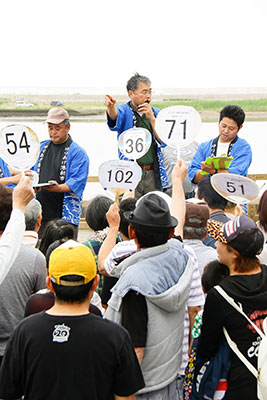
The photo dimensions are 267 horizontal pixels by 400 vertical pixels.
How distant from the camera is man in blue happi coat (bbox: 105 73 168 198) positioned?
4133mm

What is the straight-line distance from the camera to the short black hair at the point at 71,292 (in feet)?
4.86

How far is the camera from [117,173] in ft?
9.62

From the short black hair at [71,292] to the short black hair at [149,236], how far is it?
0.34 metres

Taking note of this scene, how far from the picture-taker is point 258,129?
8.52 m

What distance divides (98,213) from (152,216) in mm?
995

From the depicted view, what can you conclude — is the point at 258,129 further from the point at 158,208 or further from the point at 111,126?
the point at 158,208

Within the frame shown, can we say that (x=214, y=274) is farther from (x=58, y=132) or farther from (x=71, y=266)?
(x=58, y=132)

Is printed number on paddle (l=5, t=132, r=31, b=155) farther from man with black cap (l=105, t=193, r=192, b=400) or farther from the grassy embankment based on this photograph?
the grassy embankment

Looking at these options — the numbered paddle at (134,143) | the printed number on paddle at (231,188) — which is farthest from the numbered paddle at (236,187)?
the numbered paddle at (134,143)

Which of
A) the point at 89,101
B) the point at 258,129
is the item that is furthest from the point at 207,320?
the point at 89,101

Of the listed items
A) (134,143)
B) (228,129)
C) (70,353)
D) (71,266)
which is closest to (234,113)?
(228,129)

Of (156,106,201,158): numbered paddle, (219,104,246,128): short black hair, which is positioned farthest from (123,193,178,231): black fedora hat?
(219,104,246,128): short black hair

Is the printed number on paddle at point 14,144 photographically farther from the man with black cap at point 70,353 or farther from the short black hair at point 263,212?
the man with black cap at point 70,353

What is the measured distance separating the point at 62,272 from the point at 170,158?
9.69 feet
